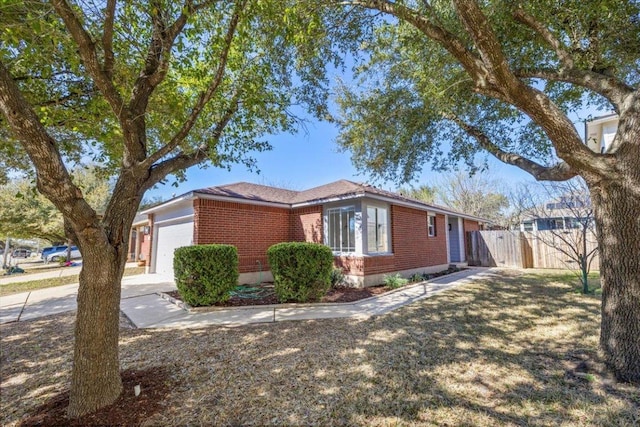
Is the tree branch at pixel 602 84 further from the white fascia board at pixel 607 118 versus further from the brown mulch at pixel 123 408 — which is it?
the white fascia board at pixel 607 118

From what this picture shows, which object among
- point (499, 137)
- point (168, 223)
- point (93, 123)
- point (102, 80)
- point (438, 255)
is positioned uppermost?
point (499, 137)

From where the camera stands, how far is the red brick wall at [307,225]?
1118 centimetres

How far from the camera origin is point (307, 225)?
38.0 feet

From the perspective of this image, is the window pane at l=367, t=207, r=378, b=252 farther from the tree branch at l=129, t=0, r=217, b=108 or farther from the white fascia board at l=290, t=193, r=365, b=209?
the tree branch at l=129, t=0, r=217, b=108

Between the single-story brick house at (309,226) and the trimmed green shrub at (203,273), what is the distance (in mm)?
2678

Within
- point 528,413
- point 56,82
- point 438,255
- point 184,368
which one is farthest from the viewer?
point 438,255

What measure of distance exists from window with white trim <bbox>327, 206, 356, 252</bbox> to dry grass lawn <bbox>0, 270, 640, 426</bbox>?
4.28 metres

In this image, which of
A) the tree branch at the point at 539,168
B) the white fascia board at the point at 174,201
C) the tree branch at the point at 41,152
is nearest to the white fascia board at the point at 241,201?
the white fascia board at the point at 174,201

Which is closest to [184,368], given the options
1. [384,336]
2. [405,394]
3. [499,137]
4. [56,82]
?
[405,394]

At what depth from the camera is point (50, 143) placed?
261 cm

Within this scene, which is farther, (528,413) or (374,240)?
(374,240)

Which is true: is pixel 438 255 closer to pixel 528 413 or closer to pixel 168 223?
pixel 528 413

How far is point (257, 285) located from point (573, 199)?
36.2ft

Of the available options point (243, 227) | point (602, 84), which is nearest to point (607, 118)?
point (602, 84)
